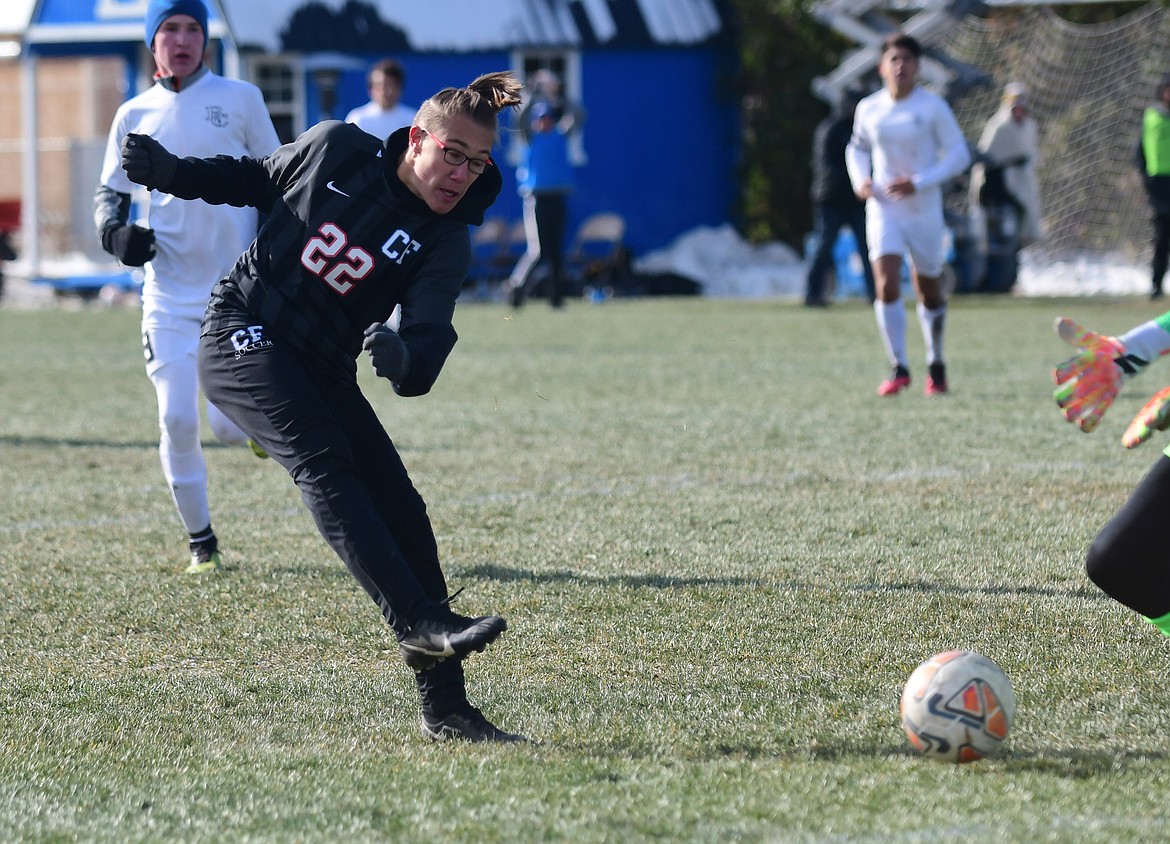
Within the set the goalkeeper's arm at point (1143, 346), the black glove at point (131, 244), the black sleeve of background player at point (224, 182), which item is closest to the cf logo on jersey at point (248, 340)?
the black sleeve of background player at point (224, 182)

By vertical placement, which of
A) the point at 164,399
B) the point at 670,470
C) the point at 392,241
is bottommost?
the point at 670,470

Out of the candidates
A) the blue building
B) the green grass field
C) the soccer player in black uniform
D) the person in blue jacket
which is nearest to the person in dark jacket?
the person in blue jacket

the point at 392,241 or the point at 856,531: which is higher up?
the point at 392,241

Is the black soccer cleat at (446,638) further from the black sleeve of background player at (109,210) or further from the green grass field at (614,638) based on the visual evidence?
the black sleeve of background player at (109,210)

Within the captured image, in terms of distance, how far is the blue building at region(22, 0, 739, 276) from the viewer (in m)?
26.4

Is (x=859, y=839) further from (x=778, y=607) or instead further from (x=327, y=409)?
(x=778, y=607)

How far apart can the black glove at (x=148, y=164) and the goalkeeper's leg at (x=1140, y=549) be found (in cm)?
259

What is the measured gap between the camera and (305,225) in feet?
14.0

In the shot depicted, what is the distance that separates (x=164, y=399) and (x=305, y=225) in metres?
2.13

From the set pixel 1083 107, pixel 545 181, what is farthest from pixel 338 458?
pixel 1083 107

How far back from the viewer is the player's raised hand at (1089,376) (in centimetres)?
365

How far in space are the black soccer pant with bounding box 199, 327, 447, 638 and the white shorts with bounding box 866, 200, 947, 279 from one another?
7200 mm

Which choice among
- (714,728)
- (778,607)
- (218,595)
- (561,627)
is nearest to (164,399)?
(218,595)

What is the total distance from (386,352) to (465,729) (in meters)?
0.96
